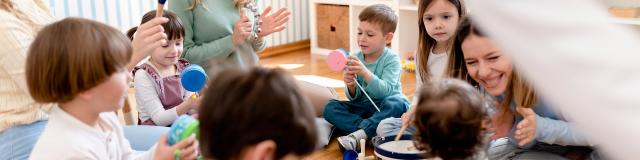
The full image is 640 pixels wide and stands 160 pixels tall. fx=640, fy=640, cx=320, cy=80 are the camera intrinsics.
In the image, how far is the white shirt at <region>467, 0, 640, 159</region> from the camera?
1.53 feet

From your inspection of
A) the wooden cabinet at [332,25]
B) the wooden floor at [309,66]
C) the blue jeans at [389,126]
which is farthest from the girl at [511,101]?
the wooden cabinet at [332,25]

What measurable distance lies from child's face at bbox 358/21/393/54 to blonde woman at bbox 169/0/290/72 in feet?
0.88

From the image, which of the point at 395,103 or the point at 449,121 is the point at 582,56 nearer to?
the point at 449,121

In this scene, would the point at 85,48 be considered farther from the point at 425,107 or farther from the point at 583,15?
the point at 583,15

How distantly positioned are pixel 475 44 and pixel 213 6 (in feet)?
3.27

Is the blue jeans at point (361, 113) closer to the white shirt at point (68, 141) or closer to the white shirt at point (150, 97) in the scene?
the white shirt at point (150, 97)

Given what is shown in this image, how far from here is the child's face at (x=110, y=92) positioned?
3.18 feet

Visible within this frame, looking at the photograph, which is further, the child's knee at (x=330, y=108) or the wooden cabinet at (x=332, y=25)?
the wooden cabinet at (x=332, y=25)

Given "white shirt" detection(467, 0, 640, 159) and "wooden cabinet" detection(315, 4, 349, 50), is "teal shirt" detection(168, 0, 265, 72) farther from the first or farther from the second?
"wooden cabinet" detection(315, 4, 349, 50)

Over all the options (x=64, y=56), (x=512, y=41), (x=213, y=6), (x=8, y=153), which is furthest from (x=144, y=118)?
Answer: (x=512, y=41)

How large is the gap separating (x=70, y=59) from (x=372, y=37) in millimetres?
1269

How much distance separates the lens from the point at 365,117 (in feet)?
7.18

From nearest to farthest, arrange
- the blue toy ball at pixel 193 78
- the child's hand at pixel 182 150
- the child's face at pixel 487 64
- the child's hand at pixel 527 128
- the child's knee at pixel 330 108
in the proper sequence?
the child's hand at pixel 182 150 → the child's hand at pixel 527 128 → the child's face at pixel 487 64 → the blue toy ball at pixel 193 78 → the child's knee at pixel 330 108

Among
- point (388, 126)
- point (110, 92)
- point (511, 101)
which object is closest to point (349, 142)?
point (388, 126)
